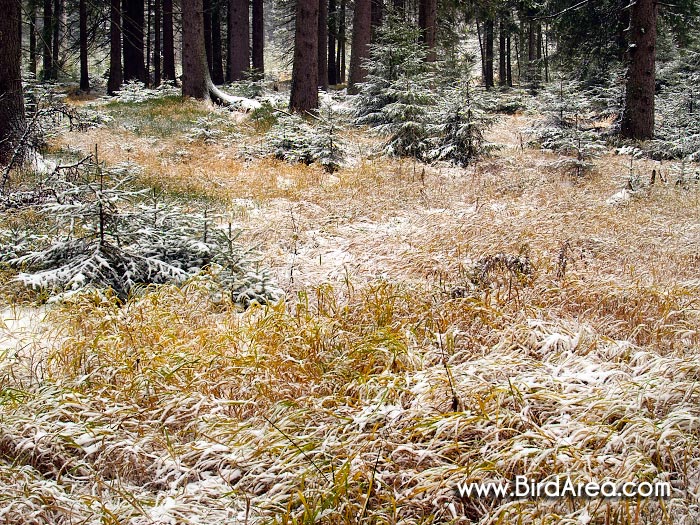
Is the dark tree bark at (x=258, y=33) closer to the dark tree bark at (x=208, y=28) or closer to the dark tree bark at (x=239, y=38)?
the dark tree bark at (x=239, y=38)

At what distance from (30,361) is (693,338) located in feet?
14.3

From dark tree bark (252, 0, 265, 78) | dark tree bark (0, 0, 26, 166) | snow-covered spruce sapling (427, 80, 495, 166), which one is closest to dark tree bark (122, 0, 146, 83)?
dark tree bark (252, 0, 265, 78)

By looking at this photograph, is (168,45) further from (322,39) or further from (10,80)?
(10,80)

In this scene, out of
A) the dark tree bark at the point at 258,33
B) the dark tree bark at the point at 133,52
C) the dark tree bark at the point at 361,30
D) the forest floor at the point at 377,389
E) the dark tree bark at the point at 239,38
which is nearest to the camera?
the forest floor at the point at 377,389

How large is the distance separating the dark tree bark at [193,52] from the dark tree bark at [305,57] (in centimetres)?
384

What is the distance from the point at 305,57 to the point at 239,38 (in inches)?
373

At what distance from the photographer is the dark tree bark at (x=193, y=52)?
575 inches

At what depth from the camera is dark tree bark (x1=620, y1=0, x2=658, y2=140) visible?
36.0ft

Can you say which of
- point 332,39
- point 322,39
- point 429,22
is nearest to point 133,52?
point 322,39

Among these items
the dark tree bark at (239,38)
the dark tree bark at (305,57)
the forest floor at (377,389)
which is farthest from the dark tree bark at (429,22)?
the forest floor at (377,389)

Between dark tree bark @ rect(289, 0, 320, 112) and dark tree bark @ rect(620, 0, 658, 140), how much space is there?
674 cm

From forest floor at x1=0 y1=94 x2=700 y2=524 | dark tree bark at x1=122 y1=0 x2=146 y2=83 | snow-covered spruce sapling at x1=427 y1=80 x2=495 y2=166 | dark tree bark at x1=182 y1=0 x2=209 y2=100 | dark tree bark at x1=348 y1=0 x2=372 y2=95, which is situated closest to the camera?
forest floor at x1=0 y1=94 x2=700 y2=524

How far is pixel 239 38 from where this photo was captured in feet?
66.5

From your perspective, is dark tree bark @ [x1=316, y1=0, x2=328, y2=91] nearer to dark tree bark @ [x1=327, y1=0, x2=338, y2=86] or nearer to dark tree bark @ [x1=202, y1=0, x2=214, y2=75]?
dark tree bark @ [x1=327, y1=0, x2=338, y2=86]
